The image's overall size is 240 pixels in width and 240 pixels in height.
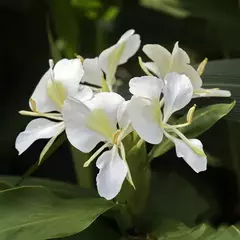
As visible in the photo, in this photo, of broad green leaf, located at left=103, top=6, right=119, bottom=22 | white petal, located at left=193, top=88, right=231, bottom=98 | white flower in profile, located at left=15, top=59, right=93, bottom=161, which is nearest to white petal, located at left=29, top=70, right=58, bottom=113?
white flower in profile, located at left=15, top=59, right=93, bottom=161

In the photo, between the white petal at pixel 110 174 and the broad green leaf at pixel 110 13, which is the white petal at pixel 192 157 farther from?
the broad green leaf at pixel 110 13

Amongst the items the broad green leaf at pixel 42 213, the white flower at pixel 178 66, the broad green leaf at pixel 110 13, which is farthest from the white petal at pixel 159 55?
the broad green leaf at pixel 110 13

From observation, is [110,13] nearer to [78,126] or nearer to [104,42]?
[104,42]

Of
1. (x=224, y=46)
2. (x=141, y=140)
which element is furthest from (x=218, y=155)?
(x=141, y=140)

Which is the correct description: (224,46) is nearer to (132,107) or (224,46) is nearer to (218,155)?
(218,155)

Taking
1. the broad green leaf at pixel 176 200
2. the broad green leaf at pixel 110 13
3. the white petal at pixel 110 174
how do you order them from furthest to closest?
the broad green leaf at pixel 110 13 → the broad green leaf at pixel 176 200 → the white petal at pixel 110 174

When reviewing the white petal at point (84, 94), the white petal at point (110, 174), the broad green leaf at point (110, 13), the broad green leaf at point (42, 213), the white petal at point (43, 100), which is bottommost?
the broad green leaf at point (110, 13)

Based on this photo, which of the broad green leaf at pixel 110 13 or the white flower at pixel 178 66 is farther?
the broad green leaf at pixel 110 13

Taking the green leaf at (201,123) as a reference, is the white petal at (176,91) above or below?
above
